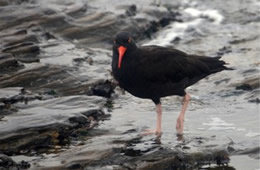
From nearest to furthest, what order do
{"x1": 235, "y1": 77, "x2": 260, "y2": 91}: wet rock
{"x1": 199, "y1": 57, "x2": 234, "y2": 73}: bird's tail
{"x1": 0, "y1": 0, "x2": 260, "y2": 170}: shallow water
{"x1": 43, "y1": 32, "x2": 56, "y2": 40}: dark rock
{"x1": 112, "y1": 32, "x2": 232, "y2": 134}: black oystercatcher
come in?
{"x1": 0, "y1": 0, "x2": 260, "y2": 170}: shallow water < {"x1": 112, "y1": 32, "x2": 232, "y2": 134}: black oystercatcher < {"x1": 199, "y1": 57, "x2": 234, "y2": 73}: bird's tail < {"x1": 235, "y1": 77, "x2": 260, "y2": 91}: wet rock < {"x1": 43, "y1": 32, "x2": 56, "y2": 40}: dark rock

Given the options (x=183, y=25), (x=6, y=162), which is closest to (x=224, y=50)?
(x=183, y=25)

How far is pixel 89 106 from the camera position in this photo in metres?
10.7

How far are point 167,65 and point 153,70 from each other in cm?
40

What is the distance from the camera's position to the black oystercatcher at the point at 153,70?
9477mm

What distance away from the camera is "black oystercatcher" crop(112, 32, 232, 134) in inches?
373

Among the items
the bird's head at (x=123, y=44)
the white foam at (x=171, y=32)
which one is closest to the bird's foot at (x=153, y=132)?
the bird's head at (x=123, y=44)

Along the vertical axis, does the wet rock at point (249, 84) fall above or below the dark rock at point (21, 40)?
below

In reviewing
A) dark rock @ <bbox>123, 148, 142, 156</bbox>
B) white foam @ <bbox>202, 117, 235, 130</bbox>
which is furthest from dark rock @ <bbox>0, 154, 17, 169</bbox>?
white foam @ <bbox>202, 117, 235, 130</bbox>

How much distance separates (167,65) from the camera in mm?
9953

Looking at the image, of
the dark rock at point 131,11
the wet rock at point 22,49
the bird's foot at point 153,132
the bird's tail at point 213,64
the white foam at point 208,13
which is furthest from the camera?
the white foam at point 208,13

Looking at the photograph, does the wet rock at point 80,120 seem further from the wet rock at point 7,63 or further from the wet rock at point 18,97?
the wet rock at point 7,63

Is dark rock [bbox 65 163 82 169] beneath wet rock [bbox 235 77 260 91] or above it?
beneath

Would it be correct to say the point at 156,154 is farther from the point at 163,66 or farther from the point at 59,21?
the point at 59,21

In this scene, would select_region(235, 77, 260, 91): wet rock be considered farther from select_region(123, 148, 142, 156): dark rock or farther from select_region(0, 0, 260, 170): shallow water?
select_region(123, 148, 142, 156): dark rock
